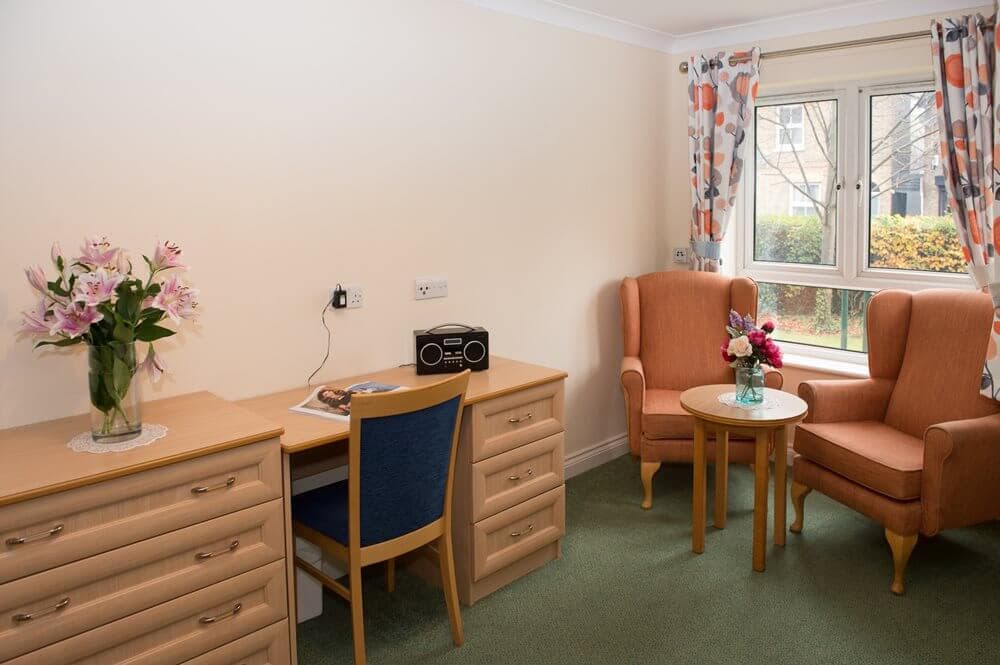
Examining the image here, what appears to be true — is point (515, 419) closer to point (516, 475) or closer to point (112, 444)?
point (516, 475)

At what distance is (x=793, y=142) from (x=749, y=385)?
1751 millimetres

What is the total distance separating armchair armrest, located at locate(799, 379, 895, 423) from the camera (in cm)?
331

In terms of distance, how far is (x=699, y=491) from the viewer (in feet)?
10.3

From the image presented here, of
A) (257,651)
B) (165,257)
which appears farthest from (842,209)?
(257,651)

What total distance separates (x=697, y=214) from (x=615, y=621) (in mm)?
2351

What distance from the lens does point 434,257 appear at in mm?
3221

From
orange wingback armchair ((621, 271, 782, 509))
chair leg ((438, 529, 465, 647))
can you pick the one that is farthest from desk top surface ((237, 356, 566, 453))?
orange wingback armchair ((621, 271, 782, 509))

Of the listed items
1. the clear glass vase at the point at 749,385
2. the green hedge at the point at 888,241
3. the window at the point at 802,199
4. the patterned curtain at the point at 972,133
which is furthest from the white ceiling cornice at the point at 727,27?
the clear glass vase at the point at 749,385

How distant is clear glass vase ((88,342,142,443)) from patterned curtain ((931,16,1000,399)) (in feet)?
10.1

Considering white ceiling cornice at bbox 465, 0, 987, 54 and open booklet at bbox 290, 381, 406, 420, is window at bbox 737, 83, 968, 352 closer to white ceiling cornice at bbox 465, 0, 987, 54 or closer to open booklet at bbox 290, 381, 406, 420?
white ceiling cornice at bbox 465, 0, 987, 54

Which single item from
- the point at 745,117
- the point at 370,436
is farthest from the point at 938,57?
the point at 370,436

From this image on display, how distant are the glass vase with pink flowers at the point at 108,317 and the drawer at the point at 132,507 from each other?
0.23m

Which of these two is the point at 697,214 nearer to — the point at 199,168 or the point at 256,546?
the point at 199,168

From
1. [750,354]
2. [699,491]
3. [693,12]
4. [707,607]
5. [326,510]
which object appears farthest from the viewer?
[693,12]
